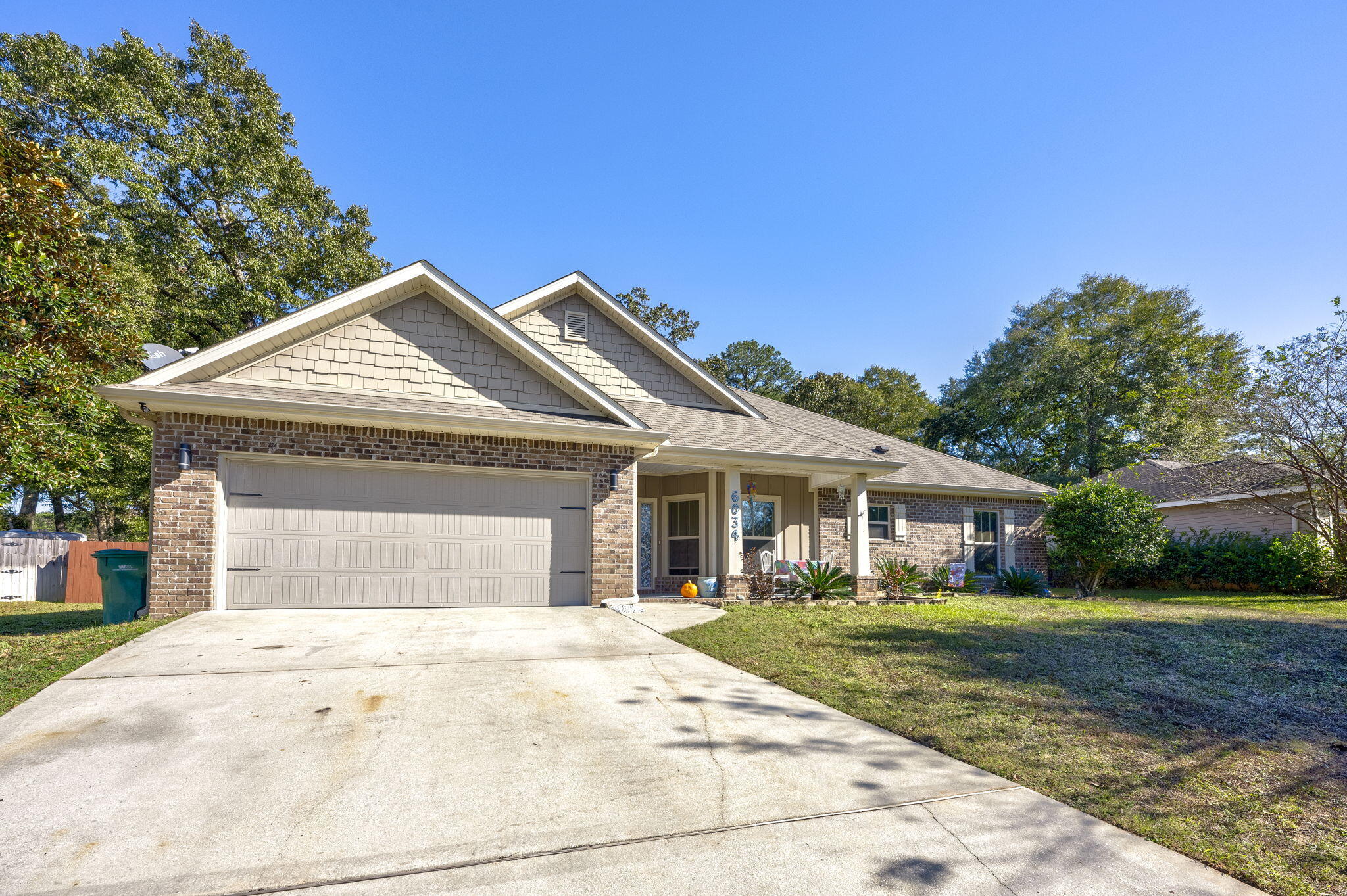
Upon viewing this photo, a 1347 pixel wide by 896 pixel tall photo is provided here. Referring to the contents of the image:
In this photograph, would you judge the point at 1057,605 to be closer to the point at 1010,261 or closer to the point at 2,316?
the point at 1010,261

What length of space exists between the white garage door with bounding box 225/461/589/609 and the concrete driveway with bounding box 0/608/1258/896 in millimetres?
2968

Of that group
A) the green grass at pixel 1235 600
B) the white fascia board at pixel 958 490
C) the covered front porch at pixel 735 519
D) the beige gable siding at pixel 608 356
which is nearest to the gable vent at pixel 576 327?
the beige gable siding at pixel 608 356

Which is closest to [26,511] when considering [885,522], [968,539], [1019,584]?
[885,522]

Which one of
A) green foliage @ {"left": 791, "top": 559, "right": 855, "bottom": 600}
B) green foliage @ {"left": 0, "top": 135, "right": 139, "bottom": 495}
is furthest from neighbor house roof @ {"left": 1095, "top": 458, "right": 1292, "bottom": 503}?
green foliage @ {"left": 0, "top": 135, "right": 139, "bottom": 495}

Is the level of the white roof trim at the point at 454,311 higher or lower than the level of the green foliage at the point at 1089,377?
lower

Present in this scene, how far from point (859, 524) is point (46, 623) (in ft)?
43.8

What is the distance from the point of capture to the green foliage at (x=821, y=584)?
12.6 m

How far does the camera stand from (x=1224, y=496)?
62.1 feet

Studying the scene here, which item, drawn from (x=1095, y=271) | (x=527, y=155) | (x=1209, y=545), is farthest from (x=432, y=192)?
(x=1095, y=271)

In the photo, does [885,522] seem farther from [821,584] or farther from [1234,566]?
[1234,566]

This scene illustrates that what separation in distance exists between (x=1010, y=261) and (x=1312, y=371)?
7238mm

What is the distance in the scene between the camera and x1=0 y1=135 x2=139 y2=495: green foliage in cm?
905

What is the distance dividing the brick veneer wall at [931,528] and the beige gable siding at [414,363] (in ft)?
23.6

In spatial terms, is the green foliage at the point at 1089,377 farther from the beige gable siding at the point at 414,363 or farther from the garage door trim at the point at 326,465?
the beige gable siding at the point at 414,363
